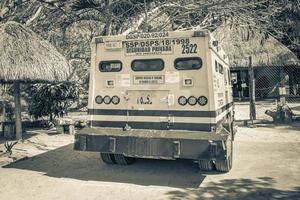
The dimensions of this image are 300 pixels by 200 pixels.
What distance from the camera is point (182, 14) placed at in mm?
13031

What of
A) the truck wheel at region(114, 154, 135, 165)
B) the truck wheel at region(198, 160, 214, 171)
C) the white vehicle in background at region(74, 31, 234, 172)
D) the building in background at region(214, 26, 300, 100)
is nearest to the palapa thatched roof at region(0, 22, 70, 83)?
the white vehicle in background at region(74, 31, 234, 172)

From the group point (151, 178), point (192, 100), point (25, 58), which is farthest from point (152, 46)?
point (25, 58)

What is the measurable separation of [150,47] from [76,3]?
25.6ft

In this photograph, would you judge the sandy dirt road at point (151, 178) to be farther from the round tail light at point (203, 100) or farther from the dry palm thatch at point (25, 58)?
the dry palm thatch at point (25, 58)

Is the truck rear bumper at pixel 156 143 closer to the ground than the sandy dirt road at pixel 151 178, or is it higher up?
higher up

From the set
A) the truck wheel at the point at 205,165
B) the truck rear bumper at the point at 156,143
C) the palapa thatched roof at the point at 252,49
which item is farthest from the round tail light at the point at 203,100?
the palapa thatched roof at the point at 252,49

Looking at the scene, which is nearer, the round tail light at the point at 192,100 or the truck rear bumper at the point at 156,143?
the truck rear bumper at the point at 156,143

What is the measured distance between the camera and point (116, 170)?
25.3 feet

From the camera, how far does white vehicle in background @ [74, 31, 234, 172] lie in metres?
6.43

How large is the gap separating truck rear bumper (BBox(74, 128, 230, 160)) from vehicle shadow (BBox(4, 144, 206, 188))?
640mm

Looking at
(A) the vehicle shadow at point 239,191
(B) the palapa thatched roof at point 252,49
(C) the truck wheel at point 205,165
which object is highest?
(B) the palapa thatched roof at point 252,49

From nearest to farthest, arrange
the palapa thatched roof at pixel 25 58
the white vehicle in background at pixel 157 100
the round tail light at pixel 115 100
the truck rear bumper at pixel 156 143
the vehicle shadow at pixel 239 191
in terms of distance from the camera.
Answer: the vehicle shadow at pixel 239 191 → the truck rear bumper at pixel 156 143 → the white vehicle in background at pixel 157 100 → the round tail light at pixel 115 100 → the palapa thatched roof at pixel 25 58

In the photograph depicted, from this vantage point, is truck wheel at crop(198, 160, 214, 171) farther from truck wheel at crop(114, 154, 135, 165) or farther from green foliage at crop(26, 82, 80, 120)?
green foliage at crop(26, 82, 80, 120)

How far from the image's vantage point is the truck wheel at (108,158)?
801 centimetres
